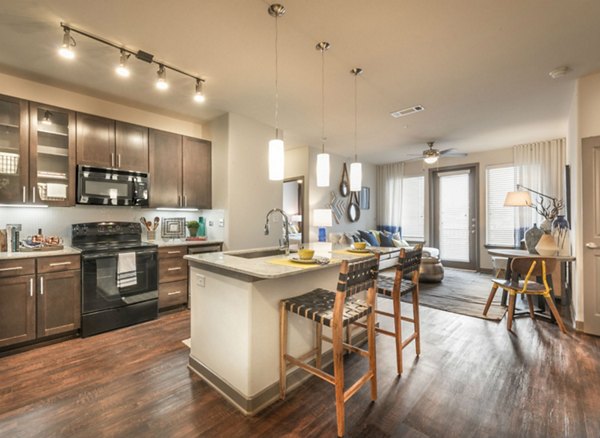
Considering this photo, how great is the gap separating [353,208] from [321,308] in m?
5.51

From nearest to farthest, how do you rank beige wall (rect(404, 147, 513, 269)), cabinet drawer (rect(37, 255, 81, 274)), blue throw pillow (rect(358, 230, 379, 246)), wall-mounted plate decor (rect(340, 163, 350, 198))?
cabinet drawer (rect(37, 255, 81, 274)) → beige wall (rect(404, 147, 513, 269)) → blue throw pillow (rect(358, 230, 379, 246)) → wall-mounted plate decor (rect(340, 163, 350, 198))

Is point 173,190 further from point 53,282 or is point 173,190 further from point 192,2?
point 192,2

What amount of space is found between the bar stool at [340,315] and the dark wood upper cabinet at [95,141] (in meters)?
3.03

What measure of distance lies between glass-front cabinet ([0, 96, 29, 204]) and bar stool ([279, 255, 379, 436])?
10.1 ft

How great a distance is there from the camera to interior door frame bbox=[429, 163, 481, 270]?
6.49 m

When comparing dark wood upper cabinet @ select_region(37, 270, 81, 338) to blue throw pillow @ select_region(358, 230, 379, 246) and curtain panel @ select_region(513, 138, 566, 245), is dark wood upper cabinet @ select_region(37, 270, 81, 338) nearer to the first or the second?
blue throw pillow @ select_region(358, 230, 379, 246)

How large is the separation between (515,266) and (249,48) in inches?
145

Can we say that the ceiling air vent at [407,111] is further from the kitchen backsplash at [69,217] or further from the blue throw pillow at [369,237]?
the kitchen backsplash at [69,217]

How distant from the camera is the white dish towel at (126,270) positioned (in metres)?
3.21

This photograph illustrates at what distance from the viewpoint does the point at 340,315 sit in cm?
164

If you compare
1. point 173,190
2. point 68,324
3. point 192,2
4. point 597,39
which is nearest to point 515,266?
point 597,39

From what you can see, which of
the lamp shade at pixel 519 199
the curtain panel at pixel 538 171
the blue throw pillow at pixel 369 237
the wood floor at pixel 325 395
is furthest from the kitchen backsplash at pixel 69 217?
the curtain panel at pixel 538 171

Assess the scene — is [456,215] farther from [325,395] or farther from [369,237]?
[325,395]

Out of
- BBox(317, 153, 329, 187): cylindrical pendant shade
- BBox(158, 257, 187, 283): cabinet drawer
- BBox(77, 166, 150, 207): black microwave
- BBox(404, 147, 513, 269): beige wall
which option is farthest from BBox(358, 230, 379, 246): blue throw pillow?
BBox(77, 166, 150, 207): black microwave
